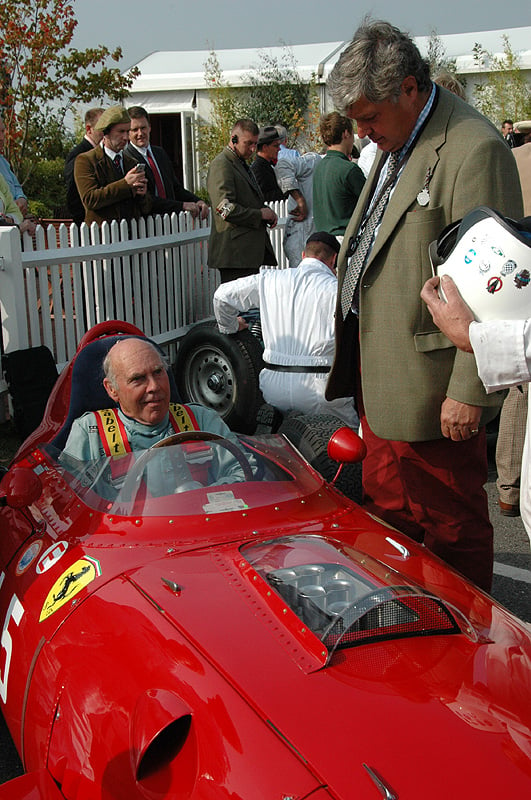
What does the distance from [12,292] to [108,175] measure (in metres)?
1.74

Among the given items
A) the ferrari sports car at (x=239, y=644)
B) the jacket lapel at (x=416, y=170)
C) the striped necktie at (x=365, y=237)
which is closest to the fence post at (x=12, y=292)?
the ferrari sports car at (x=239, y=644)

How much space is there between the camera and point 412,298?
298 cm

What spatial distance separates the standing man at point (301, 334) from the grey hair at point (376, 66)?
87.2 inches

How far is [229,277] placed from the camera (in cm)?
791

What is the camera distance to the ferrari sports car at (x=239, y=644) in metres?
1.76

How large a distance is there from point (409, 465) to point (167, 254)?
5416 mm

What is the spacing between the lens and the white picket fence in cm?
627

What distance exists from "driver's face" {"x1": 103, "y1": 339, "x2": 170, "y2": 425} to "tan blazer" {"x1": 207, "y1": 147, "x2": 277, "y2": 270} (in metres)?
4.28

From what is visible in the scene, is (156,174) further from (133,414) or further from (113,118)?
(133,414)

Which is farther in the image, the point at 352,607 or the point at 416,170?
the point at 416,170

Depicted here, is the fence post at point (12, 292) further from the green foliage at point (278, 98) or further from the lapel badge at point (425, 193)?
the green foliage at point (278, 98)

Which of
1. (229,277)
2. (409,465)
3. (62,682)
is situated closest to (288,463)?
(409,465)

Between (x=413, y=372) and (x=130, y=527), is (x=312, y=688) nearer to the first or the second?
(x=130, y=527)

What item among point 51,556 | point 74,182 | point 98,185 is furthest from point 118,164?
point 51,556
